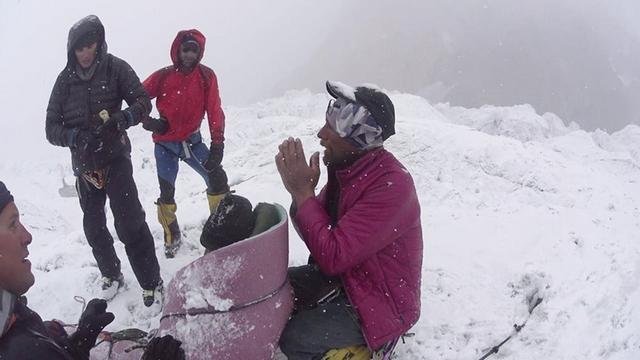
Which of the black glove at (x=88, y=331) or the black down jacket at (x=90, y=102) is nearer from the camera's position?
the black glove at (x=88, y=331)

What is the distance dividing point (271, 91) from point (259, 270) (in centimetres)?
4443

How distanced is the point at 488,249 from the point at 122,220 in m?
4.99

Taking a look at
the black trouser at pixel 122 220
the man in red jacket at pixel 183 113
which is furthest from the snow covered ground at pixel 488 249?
the man in red jacket at pixel 183 113

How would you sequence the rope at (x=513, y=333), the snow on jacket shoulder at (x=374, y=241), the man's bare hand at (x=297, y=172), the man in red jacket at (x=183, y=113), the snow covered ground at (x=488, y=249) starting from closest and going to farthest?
the snow on jacket shoulder at (x=374, y=241)
the man's bare hand at (x=297, y=172)
the rope at (x=513, y=333)
the snow covered ground at (x=488, y=249)
the man in red jacket at (x=183, y=113)

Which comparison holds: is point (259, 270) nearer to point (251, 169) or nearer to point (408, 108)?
point (251, 169)

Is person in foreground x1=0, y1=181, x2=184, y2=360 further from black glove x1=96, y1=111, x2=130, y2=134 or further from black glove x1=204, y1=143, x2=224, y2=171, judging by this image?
black glove x1=204, y1=143, x2=224, y2=171

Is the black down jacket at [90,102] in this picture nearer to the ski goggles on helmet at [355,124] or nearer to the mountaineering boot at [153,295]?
the mountaineering boot at [153,295]

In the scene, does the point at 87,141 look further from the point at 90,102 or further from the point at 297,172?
the point at 297,172

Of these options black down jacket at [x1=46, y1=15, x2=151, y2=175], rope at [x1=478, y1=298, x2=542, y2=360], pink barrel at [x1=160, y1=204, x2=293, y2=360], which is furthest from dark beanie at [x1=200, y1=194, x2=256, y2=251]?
rope at [x1=478, y1=298, x2=542, y2=360]

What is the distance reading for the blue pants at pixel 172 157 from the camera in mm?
5543

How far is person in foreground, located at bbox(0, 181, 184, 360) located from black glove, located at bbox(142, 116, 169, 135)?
9.65 feet

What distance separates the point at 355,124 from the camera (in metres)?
3.04

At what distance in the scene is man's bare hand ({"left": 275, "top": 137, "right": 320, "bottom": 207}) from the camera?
2.98 metres

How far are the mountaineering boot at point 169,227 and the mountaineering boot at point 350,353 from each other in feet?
10.9
